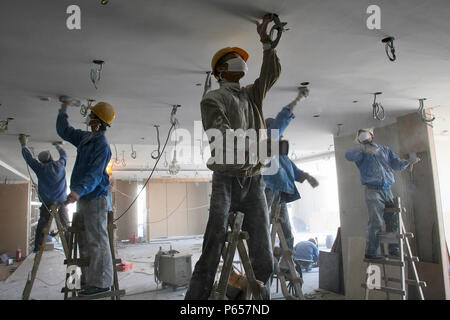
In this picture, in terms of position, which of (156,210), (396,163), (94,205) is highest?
(396,163)

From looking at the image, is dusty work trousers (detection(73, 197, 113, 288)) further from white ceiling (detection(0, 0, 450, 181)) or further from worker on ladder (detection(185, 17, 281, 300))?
white ceiling (detection(0, 0, 450, 181))

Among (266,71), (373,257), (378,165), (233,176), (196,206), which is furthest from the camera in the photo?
(196,206)

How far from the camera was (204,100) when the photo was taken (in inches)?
64.2

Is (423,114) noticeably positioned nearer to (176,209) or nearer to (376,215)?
(376,215)

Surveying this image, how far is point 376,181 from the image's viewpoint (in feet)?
11.6

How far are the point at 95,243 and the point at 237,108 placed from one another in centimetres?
144

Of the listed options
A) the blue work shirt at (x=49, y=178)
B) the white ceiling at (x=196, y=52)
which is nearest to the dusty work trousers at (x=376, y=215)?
the white ceiling at (x=196, y=52)

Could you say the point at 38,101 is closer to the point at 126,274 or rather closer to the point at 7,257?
the point at 126,274

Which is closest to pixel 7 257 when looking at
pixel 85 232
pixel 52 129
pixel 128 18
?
pixel 52 129

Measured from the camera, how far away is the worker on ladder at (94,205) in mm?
2254

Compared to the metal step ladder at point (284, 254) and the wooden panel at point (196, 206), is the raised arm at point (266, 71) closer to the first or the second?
the metal step ladder at point (284, 254)

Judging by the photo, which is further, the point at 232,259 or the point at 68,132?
the point at 68,132

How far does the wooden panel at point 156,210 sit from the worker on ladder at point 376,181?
9.28 meters

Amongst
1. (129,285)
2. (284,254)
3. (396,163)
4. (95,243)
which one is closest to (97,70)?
(95,243)
